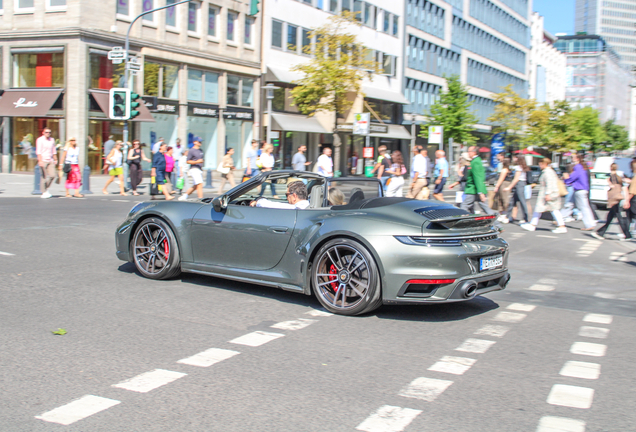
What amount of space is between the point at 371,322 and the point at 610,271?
5553 mm

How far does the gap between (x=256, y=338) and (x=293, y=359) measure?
2.05 feet

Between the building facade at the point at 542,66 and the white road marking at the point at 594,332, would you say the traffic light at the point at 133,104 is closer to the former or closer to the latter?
the white road marking at the point at 594,332

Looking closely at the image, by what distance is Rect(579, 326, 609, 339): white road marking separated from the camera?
19.5ft

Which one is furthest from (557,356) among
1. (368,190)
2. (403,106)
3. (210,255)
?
(403,106)

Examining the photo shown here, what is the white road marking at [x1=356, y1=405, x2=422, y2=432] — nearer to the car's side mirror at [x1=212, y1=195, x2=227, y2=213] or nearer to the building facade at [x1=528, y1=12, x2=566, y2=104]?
the car's side mirror at [x1=212, y1=195, x2=227, y2=213]

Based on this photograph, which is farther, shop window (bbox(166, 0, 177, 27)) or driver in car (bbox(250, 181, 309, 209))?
shop window (bbox(166, 0, 177, 27))

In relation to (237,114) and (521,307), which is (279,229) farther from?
(237,114)

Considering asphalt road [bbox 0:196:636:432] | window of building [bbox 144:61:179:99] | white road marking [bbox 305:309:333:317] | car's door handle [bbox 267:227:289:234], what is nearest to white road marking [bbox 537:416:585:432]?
asphalt road [bbox 0:196:636:432]

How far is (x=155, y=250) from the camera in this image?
7.76m

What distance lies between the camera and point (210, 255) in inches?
284

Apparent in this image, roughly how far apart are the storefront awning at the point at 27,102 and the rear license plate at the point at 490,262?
27.3 metres

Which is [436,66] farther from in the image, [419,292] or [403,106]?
[419,292]

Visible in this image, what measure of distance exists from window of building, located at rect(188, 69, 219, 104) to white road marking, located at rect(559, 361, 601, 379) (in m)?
33.1

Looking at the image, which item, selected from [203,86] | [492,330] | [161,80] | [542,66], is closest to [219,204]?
[492,330]
